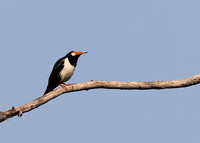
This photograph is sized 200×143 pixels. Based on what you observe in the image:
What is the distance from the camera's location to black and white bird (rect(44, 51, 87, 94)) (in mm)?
8430

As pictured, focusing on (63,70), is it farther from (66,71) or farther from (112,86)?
(112,86)

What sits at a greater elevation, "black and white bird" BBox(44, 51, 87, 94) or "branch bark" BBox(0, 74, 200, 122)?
"black and white bird" BBox(44, 51, 87, 94)

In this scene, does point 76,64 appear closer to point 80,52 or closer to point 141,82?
point 80,52

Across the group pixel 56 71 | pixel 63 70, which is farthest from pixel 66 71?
pixel 56 71

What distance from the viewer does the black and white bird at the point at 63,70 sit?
843 centimetres

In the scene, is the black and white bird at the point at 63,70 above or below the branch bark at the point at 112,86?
above

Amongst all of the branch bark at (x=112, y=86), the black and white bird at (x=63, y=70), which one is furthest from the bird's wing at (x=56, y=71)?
the branch bark at (x=112, y=86)

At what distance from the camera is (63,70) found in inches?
331

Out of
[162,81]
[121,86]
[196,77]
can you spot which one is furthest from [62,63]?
[196,77]

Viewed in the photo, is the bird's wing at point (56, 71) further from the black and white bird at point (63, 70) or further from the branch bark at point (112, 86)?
the branch bark at point (112, 86)

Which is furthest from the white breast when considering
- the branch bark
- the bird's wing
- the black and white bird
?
the branch bark

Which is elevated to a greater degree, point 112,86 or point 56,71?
point 56,71

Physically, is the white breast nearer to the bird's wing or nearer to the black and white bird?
the black and white bird

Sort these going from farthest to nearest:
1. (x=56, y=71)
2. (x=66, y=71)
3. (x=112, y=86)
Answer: (x=56, y=71) < (x=66, y=71) < (x=112, y=86)
